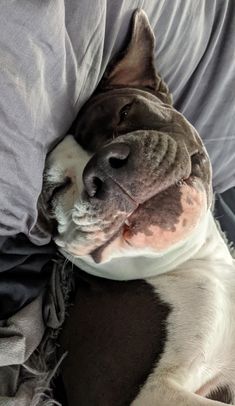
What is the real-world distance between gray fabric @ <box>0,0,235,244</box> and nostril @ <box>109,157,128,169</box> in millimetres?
134

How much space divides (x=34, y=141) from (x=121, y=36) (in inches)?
15.2

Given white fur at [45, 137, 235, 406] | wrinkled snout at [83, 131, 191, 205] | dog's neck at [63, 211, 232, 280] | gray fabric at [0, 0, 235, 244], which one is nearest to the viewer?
gray fabric at [0, 0, 235, 244]

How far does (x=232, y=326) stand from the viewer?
1438mm

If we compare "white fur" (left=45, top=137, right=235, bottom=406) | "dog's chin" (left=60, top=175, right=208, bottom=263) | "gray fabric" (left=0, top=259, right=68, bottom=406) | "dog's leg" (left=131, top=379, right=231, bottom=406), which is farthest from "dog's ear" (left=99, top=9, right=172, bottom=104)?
"dog's leg" (left=131, top=379, right=231, bottom=406)

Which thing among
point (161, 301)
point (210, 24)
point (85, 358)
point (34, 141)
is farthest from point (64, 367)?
point (210, 24)

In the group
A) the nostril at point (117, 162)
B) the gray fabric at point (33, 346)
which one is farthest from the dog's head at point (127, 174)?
the gray fabric at point (33, 346)

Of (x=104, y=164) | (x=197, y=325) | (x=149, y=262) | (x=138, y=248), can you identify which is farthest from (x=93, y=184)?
(x=197, y=325)

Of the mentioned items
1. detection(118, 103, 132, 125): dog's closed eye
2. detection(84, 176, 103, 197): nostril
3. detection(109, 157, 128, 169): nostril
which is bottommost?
detection(84, 176, 103, 197): nostril

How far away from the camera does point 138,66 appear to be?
56.9 inches

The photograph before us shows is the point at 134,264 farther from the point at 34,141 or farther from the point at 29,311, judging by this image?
the point at 34,141

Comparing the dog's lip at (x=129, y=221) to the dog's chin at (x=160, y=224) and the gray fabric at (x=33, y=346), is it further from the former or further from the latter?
the gray fabric at (x=33, y=346)

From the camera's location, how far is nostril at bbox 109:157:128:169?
1142 millimetres

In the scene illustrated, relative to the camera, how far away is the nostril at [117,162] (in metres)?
1.14

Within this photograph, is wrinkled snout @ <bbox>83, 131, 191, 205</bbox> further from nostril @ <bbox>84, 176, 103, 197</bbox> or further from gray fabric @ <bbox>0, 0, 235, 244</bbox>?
gray fabric @ <bbox>0, 0, 235, 244</bbox>
